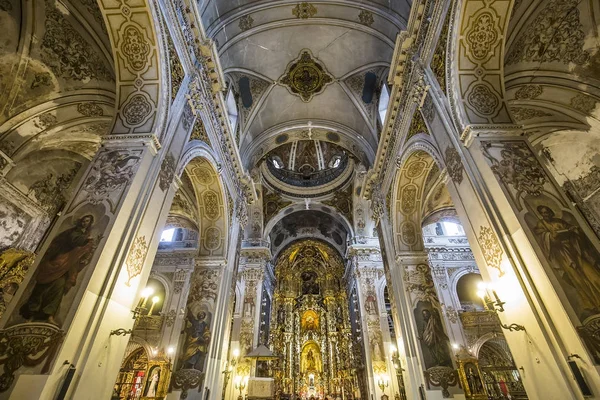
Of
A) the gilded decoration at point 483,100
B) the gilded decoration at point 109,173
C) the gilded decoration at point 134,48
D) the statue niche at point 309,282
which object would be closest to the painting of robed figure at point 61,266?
the gilded decoration at point 109,173

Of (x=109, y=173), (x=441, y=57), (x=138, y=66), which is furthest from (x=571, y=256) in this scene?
(x=138, y=66)

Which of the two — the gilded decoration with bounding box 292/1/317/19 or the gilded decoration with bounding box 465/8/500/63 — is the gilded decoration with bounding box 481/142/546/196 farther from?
the gilded decoration with bounding box 292/1/317/19

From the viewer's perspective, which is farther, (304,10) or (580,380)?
(304,10)

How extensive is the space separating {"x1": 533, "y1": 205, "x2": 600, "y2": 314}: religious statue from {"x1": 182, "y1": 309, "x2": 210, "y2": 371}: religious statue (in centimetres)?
826

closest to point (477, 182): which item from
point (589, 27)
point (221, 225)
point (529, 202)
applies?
point (529, 202)

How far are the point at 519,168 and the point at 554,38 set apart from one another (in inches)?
186

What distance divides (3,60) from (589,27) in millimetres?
13775

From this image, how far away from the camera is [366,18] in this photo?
10.6 metres

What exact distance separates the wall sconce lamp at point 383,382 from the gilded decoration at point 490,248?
1269 cm

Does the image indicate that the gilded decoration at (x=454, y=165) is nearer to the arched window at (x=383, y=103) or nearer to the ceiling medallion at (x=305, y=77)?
the arched window at (x=383, y=103)

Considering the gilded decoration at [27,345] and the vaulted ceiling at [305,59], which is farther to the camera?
the vaulted ceiling at [305,59]

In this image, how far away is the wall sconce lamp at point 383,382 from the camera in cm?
1477

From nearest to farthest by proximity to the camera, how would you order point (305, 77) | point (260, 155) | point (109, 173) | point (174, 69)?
point (109, 173) → point (174, 69) → point (305, 77) → point (260, 155)

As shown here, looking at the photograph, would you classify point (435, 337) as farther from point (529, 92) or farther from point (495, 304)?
point (529, 92)
